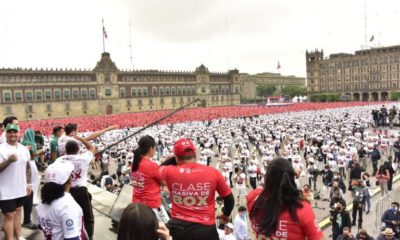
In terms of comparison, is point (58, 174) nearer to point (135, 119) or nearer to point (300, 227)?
point (300, 227)

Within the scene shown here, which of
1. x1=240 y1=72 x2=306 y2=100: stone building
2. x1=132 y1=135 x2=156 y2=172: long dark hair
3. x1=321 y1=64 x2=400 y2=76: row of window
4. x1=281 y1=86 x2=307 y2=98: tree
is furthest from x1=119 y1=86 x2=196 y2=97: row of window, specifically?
x1=132 y1=135 x2=156 y2=172: long dark hair

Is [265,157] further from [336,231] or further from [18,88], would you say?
[18,88]

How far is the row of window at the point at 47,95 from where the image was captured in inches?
2584

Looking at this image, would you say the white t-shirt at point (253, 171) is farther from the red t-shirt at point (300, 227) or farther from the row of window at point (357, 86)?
the row of window at point (357, 86)

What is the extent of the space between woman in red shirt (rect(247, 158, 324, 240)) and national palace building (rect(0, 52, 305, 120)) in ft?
233

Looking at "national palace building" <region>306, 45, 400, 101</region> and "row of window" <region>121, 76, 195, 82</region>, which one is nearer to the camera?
"row of window" <region>121, 76, 195, 82</region>

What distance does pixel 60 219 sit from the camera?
9.10ft

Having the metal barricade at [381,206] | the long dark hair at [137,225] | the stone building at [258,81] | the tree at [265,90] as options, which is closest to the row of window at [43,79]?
the stone building at [258,81]

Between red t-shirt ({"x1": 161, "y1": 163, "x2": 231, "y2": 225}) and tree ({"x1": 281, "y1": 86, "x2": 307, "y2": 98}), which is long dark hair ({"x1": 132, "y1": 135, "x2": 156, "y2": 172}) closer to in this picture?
red t-shirt ({"x1": 161, "y1": 163, "x2": 231, "y2": 225})

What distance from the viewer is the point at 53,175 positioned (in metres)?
2.84

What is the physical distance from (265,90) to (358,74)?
31.4 meters

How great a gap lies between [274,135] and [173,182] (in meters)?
23.4

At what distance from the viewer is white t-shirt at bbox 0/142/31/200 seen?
3.89 meters

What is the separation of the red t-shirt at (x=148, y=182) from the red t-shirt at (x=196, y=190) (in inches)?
23.8
